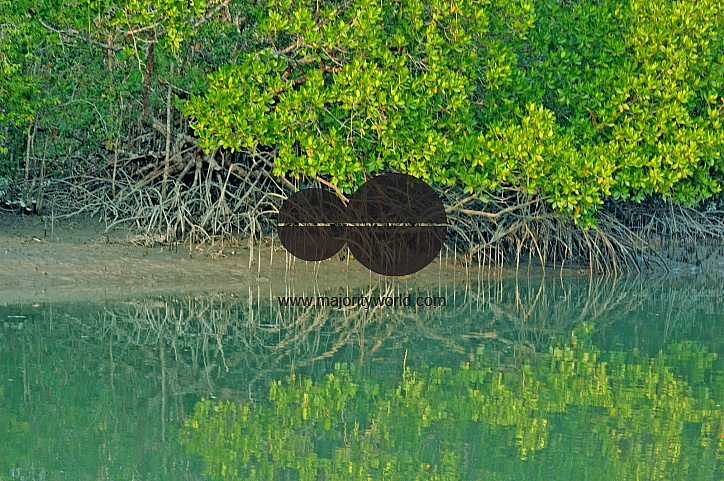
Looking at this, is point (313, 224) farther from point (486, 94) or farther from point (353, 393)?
point (353, 393)

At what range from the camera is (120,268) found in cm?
800

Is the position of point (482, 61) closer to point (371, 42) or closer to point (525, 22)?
point (525, 22)

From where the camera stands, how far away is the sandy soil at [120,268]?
7492 mm

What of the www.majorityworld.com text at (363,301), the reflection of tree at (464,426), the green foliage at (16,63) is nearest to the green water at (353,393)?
the reflection of tree at (464,426)

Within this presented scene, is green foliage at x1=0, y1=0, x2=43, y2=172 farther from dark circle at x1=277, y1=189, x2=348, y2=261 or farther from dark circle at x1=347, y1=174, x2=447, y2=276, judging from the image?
dark circle at x1=347, y1=174, x2=447, y2=276

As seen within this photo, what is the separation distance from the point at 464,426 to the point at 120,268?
487 centimetres

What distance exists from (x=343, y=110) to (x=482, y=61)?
4.18 ft

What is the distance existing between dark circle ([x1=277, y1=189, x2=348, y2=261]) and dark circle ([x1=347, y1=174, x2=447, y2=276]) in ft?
0.45

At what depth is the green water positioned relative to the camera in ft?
11.0

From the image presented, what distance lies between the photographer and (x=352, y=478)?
3.21m

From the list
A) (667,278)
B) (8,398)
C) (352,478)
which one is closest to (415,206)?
(667,278)

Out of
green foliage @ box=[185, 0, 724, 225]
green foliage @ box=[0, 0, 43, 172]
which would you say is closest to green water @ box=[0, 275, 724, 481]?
green foliage @ box=[185, 0, 724, 225]

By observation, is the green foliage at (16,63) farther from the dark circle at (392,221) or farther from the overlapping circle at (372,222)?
the dark circle at (392,221)

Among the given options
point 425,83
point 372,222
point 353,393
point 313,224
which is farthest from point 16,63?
point 353,393
